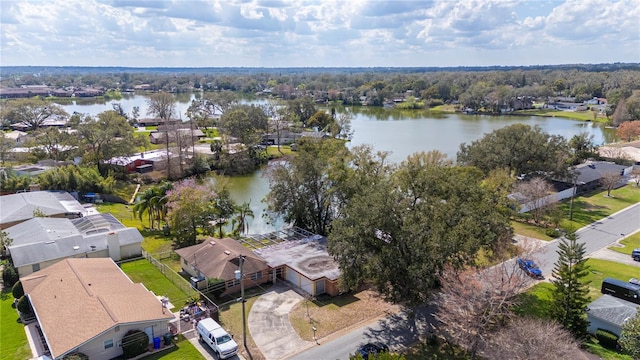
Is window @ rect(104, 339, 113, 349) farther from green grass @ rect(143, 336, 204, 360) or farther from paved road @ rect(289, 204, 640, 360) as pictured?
paved road @ rect(289, 204, 640, 360)

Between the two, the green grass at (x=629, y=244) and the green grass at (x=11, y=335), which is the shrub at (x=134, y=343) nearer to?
the green grass at (x=11, y=335)

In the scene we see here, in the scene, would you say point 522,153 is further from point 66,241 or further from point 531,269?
point 66,241

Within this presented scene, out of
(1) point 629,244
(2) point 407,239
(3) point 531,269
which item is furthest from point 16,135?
(1) point 629,244

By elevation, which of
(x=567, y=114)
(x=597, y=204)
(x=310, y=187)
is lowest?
(x=597, y=204)

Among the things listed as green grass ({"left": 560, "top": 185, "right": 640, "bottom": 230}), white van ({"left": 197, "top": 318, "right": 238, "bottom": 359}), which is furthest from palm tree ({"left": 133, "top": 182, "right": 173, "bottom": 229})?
green grass ({"left": 560, "top": 185, "right": 640, "bottom": 230})

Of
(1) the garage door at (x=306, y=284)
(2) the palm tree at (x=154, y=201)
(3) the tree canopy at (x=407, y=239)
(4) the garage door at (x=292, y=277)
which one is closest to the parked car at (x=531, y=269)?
(3) the tree canopy at (x=407, y=239)

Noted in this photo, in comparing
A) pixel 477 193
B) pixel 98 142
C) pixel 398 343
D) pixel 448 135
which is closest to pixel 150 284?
pixel 398 343

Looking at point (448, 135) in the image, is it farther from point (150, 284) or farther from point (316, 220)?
point (150, 284)
